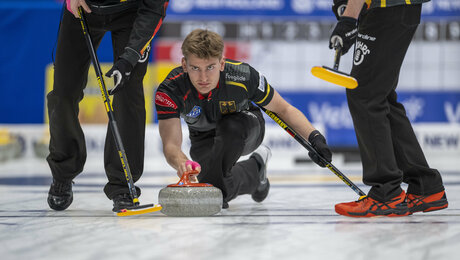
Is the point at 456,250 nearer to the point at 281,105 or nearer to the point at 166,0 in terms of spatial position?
the point at 281,105

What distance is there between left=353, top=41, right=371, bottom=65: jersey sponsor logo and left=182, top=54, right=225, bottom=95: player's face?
523 mm

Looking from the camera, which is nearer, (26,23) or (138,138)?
(138,138)

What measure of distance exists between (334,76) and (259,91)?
435mm

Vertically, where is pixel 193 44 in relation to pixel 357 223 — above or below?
above

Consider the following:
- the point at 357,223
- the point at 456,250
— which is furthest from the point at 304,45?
the point at 456,250

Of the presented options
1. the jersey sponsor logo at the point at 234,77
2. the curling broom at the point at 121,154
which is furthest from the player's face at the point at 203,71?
the curling broom at the point at 121,154

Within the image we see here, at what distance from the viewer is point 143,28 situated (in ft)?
7.12

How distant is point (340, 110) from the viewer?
677 cm

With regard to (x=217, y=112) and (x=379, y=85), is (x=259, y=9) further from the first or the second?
(x=379, y=85)

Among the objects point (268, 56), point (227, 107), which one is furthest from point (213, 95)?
point (268, 56)

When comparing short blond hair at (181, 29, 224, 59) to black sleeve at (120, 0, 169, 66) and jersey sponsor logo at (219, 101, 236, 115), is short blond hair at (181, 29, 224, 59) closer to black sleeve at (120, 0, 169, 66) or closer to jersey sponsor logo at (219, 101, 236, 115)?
black sleeve at (120, 0, 169, 66)

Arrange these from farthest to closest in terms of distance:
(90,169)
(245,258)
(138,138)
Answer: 1. (90,169)
2. (138,138)
3. (245,258)

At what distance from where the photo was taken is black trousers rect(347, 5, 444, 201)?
6.82ft

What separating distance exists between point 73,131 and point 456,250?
1.53m
